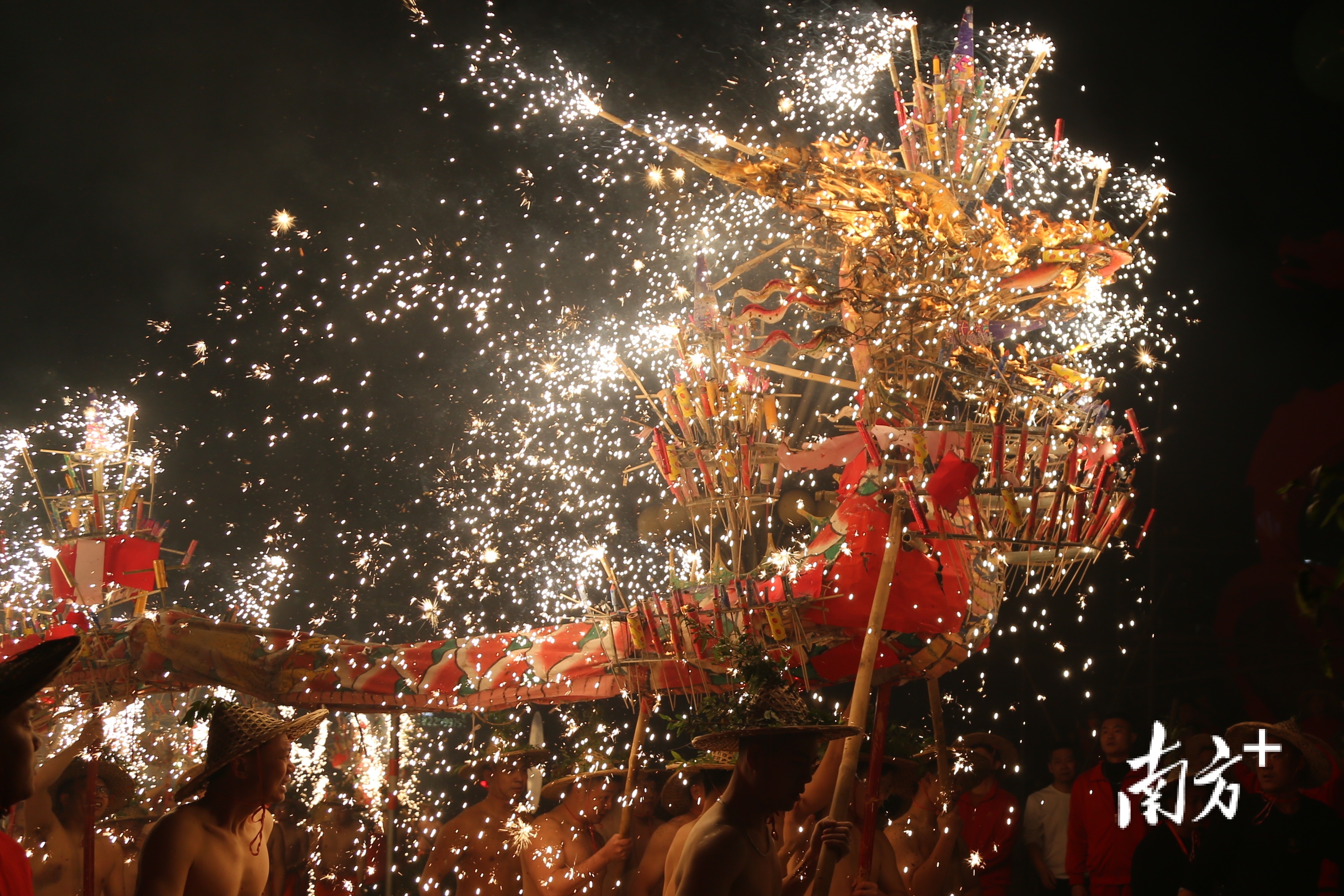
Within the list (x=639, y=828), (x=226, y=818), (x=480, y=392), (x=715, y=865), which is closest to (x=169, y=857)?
(x=226, y=818)

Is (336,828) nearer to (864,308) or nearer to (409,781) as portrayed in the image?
(409,781)

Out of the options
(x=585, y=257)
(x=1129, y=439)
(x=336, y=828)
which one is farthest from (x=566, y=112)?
(x=336, y=828)

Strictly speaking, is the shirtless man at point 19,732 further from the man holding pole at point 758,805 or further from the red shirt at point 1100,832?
the red shirt at point 1100,832

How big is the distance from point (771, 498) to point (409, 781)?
6818mm

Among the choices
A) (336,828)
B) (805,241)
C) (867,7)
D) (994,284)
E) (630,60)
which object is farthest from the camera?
(630,60)

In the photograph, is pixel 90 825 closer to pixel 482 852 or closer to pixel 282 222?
pixel 482 852

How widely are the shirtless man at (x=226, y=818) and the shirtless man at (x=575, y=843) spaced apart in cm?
212

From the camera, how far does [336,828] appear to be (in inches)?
240

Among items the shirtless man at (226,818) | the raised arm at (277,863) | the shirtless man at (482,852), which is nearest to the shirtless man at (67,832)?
the raised arm at (277,863)

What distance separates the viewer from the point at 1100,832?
439cm

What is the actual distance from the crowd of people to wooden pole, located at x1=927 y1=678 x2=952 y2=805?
0.07 ft

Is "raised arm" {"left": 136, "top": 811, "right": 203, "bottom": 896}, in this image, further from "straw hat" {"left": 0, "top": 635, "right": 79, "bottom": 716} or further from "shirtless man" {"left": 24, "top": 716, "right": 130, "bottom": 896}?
"shirtless man" {"left": 24, "top": 716, "right": 130, "bottom": 896}

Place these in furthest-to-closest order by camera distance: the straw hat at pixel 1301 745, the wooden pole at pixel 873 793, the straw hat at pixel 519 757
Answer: the straw hat at pixel 519 757, the wooden pole at pixel 873 793, the straw hat at pixel 1301 745

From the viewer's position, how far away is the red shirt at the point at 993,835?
470 centimetres
